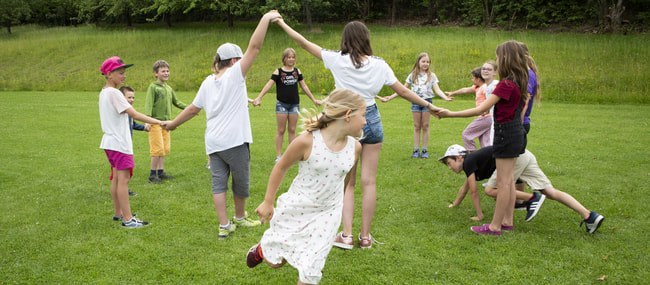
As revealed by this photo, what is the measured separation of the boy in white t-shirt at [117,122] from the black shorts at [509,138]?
3.95 m

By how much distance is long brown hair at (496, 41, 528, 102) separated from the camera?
460cm

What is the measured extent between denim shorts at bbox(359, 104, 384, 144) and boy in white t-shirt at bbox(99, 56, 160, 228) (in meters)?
2.49

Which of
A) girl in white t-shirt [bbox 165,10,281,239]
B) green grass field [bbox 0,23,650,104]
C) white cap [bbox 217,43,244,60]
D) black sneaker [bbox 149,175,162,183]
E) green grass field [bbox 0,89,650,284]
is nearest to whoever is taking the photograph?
green grass field [bbox 0,89,650,284]

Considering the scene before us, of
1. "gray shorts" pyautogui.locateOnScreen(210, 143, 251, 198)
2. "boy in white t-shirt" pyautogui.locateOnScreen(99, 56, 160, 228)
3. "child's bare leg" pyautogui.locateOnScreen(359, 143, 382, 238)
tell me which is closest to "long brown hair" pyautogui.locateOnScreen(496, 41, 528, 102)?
"child's bare leg" pyautogui.locateOnScreen(359, 143, 382, 238)

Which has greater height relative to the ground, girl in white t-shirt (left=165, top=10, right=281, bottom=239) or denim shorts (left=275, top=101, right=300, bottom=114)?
girl in white t-shirt (left=165, top=10, right=281, bottom=239)

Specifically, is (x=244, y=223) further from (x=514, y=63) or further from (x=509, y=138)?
(x=514, y=63)

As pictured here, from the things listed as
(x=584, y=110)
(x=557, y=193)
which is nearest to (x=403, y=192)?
(x=557, y=193)

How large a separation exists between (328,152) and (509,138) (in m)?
2.43

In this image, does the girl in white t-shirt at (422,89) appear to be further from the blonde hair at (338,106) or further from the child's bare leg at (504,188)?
the blonde hair at (338,106)

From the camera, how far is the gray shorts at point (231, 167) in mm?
4746

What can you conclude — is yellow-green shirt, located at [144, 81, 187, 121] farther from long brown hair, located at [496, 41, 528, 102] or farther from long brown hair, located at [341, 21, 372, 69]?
long brown hair, located at [496, 41, 528, 102]

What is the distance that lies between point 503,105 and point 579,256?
5.81 feet

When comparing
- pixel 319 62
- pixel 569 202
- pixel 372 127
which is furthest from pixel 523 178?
pixel 319 62

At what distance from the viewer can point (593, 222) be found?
16.4 ft
